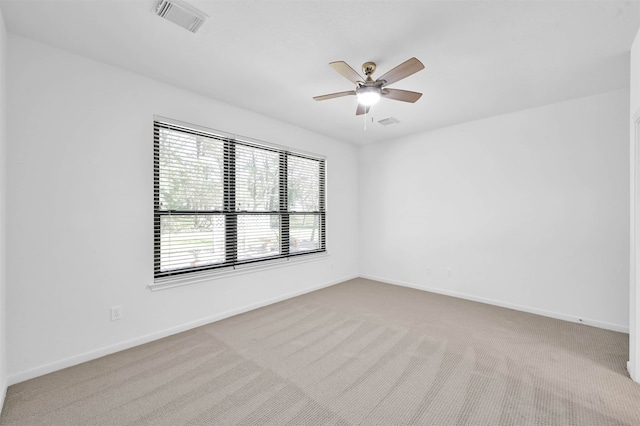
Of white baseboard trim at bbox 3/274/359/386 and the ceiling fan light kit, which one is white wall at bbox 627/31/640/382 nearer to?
the ceiling fan light kit

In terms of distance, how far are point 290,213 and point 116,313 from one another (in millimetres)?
2443

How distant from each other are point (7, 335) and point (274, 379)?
6.84 feet

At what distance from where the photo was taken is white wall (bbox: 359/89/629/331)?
3162 millimetres

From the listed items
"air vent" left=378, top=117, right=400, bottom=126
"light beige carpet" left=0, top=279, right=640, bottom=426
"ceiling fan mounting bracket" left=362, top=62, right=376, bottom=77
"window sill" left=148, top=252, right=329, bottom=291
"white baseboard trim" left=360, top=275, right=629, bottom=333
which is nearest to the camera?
"light beige carpet" left=0, top=279, right=640, bottom=426

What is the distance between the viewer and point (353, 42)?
224 centimetres

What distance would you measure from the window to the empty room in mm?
26

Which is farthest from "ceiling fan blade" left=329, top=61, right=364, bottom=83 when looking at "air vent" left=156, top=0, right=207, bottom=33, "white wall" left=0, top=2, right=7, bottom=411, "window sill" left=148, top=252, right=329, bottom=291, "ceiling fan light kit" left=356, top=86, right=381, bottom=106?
"window sill" left=148, top=252, right=329, bottom=291

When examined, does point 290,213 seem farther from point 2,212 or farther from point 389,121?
point 2,212

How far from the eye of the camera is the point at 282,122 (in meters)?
4.19

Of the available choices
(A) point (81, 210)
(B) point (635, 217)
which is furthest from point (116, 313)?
(B) point (635, 217)

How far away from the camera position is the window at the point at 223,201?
9.84ft

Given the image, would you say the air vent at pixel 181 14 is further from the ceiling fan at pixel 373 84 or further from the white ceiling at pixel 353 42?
the ceiling fan at pixel 373 84

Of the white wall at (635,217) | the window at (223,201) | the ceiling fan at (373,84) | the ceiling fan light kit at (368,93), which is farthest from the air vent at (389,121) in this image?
the white wall at (635,217)

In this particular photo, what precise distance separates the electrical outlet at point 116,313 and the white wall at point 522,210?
4.11 meters
